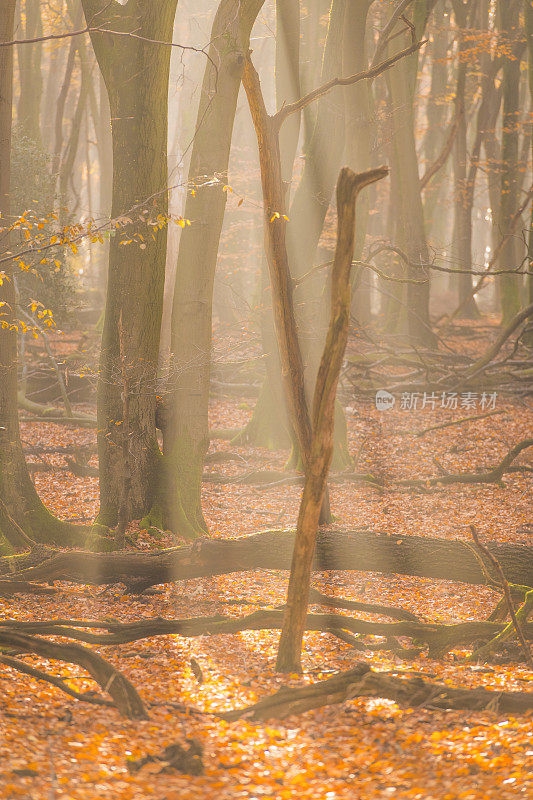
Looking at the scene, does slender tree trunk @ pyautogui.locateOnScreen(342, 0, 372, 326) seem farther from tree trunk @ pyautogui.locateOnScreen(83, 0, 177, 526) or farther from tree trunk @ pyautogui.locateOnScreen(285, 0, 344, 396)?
tree trunk @ pyautogui.locateOnScreen(83, 0, 177, 526)

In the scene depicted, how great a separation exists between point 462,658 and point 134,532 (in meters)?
3.68

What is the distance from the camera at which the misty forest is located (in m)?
4.61

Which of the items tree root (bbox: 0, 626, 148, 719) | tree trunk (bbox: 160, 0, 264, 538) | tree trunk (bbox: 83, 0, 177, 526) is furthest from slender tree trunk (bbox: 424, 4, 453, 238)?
tree root (bbox: 0, 626, 148, 719)

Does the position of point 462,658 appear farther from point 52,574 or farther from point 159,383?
point 159,383

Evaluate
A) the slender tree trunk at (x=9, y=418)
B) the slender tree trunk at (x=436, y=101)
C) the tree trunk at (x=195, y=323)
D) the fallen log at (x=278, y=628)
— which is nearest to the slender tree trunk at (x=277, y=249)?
the fallen log at (x=278, y=628)

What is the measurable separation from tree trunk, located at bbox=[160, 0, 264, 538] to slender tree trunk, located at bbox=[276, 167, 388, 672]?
11.2 feet

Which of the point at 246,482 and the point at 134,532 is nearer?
the point at 134,532

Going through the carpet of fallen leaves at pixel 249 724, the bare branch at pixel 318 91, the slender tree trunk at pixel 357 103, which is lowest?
the carpet of fallen leaves at pixel 249 724

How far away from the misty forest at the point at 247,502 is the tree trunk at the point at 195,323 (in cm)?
3

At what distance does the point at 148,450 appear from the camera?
844cm

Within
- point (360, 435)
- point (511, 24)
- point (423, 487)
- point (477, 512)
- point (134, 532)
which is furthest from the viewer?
point (511, 24)

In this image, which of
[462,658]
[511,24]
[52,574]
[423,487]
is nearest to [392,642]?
[462,658]

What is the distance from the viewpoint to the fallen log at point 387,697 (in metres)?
4.91

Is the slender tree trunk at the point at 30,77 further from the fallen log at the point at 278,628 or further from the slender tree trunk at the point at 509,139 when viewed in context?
the fallen log at the point at 278,628
